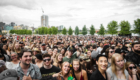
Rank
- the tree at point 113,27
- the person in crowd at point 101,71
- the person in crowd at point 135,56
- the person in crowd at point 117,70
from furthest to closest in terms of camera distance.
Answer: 1. the tree at point 113,27
2. the person in crowd at point 135,56
3. the person in crowd at point 117,70
4. the person in crowd at point 101,71

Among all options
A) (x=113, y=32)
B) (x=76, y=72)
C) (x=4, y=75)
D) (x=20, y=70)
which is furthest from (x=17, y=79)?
(x=113, y=32)

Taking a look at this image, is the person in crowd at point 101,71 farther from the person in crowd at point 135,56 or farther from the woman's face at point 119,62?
the person in crowd at point 135,56

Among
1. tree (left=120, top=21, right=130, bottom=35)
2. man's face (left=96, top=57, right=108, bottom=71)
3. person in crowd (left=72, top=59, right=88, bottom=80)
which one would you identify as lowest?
person in crowd (left=72, top=59, right=88, bottom=80)

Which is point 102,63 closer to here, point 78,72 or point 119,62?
point 119,62

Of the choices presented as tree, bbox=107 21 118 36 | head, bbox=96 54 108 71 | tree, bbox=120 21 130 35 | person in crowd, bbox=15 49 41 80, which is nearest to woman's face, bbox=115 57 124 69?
head, bbox=96 54 108 71

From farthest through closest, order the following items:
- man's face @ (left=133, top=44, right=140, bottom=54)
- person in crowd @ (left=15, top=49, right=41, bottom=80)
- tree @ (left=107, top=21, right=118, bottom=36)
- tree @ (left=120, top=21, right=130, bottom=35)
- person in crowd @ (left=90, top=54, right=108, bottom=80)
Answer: tree @ (left=107, top=21, right=118, bottom=36) → tree @ (left=120, top=21, right=130, bottom=35) → man's face @ (left=133, top=44, right=140, bottom=54) → person in crowd @ (left=15, top=49, right=41, bottom=80) → person in crowd @ (left=90, top=54, right=108, bottom=80)

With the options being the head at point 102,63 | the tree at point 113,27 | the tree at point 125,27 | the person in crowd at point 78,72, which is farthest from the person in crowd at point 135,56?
the tree at point 113,27

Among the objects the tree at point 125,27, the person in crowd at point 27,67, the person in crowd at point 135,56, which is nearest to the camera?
the person in crowd at point 27,67

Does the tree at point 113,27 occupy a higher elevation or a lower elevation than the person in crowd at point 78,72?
higher

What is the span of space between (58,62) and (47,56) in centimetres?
111

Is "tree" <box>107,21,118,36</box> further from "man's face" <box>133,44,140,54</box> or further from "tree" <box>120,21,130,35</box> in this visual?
"man's face" <box>133,44,140,54</box>

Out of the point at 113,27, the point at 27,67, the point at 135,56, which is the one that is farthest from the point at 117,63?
the point at 113,27

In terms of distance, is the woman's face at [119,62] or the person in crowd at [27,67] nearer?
the woman's face at [119,62]

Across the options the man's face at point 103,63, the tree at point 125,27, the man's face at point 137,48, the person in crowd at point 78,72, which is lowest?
the person in crowd at point 78,72
